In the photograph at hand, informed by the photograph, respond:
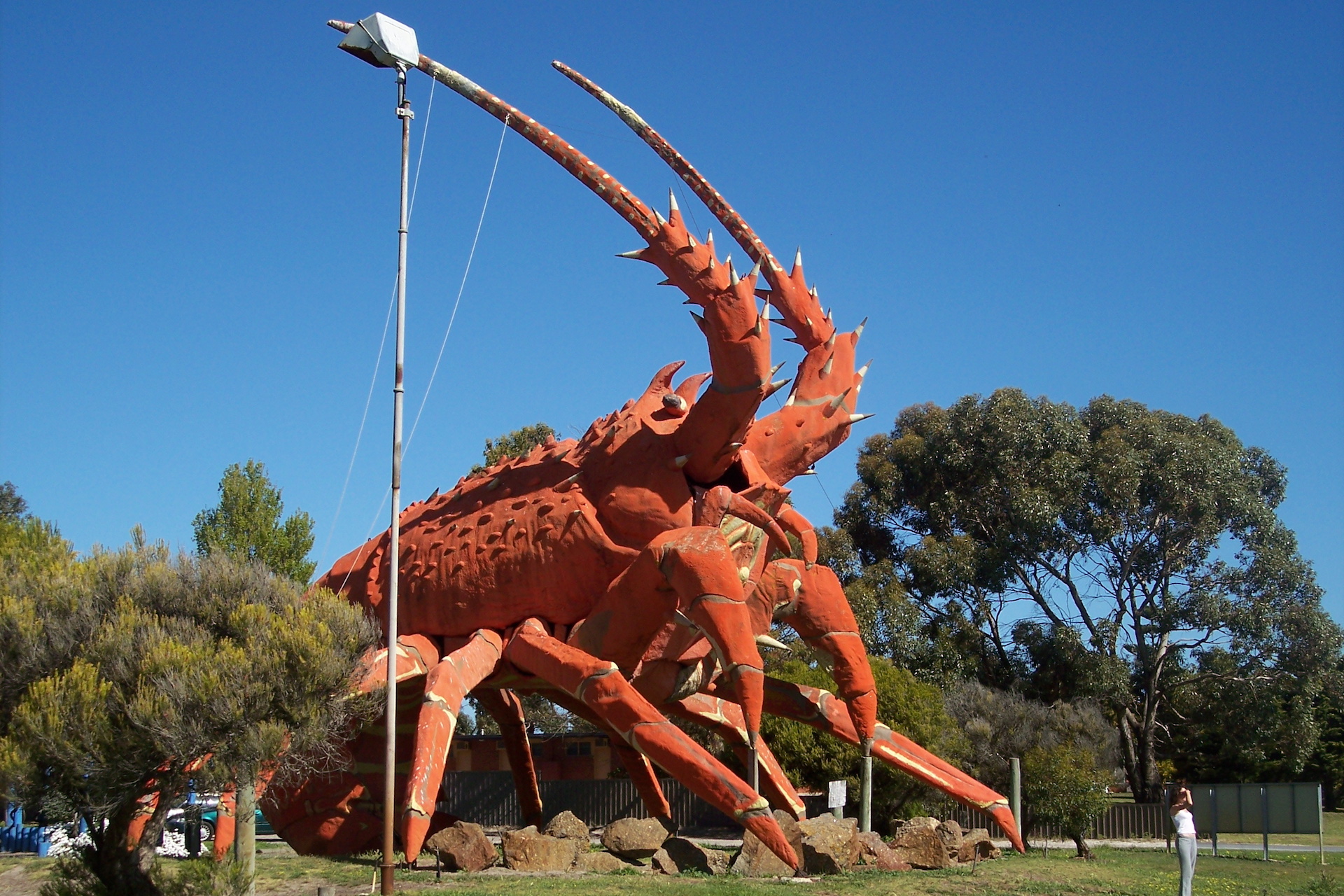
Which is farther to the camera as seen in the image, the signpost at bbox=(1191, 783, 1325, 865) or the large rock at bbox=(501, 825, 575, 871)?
the signpost at bbox=(1191, 783, 1325, 865)

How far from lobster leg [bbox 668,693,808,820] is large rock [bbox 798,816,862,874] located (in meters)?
0.85

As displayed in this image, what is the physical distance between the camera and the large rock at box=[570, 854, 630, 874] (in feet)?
53.5

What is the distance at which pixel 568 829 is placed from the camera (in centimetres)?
1870

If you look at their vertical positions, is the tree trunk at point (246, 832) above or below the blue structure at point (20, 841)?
above

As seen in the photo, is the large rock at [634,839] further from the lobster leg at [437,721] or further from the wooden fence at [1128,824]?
the wooden fence at [1128,824]

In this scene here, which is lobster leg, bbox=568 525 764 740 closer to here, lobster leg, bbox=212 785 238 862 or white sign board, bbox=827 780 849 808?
white sign board, bbox=827 780 849 808

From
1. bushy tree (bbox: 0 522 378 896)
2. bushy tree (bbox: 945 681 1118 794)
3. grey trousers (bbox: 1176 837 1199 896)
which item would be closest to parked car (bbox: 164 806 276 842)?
bushy tree (bbox: 0 522 378 896)

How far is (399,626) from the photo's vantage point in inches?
727

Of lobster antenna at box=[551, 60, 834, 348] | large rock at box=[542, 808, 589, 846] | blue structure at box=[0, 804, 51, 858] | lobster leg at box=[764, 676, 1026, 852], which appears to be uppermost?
lobster antenna at box=[551, 60, 834, 348]

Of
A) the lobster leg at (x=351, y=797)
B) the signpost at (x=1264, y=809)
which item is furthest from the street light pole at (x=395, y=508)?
the signpost at (x=1264, y=809)

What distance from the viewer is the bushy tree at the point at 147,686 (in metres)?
11.8

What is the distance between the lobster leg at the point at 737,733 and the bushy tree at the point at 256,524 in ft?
51.4

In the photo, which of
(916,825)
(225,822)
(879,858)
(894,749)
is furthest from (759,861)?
(225,822)

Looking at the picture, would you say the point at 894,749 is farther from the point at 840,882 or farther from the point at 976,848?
the point at 840,882
